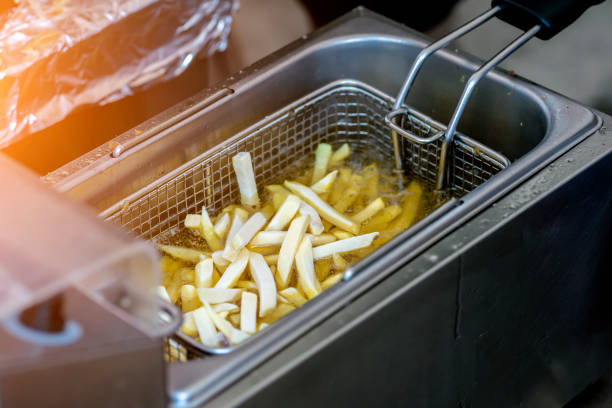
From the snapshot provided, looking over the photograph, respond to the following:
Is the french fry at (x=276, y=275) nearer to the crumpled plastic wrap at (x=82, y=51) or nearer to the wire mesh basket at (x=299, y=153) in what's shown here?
the wire mesh basket at (x=299, y=153)

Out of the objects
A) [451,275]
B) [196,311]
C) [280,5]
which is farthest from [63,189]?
[280,5]

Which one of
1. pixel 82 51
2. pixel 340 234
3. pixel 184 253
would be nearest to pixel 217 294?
pixel 184 253

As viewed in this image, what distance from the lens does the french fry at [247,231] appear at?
4.09 ft

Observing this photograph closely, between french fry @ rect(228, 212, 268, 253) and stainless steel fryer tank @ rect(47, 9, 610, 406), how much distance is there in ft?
0.48

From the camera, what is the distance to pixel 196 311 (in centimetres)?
111

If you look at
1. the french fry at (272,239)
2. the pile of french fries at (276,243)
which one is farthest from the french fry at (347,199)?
the french fry at (272,239)

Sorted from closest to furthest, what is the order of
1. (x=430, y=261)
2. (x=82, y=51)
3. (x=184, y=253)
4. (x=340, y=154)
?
(x=430, y=261)
(x=184, y=253)
(x=340, y=154)
(x=82, y=51)

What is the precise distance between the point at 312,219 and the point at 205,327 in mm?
301

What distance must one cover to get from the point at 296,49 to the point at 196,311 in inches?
22.8

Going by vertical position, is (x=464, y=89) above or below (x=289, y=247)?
above

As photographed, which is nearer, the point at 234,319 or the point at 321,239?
the point at 234,319

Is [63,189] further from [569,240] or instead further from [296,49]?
[569,240]

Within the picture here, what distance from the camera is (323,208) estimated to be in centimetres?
133

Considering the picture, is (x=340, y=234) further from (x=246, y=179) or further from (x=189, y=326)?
(x=189, y=326)
